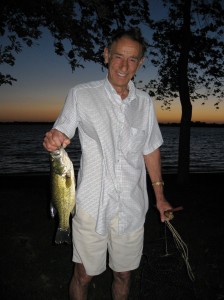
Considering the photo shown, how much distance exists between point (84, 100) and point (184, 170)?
32.8 ft

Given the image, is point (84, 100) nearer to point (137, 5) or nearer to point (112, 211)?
point (112, 211)

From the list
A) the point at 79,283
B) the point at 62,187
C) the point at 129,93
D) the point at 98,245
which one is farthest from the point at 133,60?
the point at 79,283

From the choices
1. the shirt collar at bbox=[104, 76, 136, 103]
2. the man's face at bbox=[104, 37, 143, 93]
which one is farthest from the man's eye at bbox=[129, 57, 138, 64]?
the shirt collar at bbox=[104, 76, 136, 103]

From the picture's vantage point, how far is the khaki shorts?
328cm

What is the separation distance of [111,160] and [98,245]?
102cm

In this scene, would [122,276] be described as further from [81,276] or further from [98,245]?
[98,245]

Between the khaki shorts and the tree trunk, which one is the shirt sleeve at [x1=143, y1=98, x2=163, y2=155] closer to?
the khaki shorts

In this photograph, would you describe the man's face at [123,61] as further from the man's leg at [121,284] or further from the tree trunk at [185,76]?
the tree trunk at [185,76]

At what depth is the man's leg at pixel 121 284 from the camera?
12.0ft

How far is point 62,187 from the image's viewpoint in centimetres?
283

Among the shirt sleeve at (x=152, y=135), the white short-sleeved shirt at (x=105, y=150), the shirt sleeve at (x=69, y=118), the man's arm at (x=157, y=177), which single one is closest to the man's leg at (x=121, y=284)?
the white short-sleeved shirt at (x=105, y=150)

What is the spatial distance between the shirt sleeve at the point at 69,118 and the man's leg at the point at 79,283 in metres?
1.64

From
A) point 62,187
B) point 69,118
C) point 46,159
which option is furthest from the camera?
point 46,159

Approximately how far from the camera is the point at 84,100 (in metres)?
3.21
